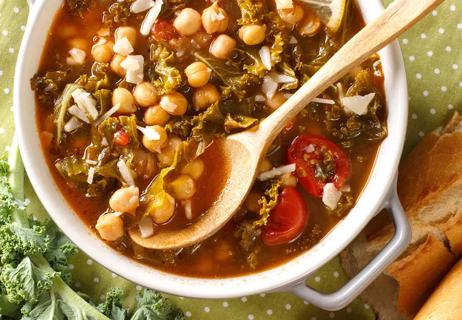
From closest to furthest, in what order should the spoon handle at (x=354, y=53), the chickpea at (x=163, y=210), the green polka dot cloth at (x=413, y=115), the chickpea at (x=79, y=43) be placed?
the spoon handle at (x=354, y=53) < the chickpea at (x=163, y=210) < the chickpea at (x=79, y=43) < the green polka dot cloth at (x=413, y=115)

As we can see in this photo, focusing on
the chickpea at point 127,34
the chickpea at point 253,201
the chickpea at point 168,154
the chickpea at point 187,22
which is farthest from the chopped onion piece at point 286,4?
the chickpea at point 253,201

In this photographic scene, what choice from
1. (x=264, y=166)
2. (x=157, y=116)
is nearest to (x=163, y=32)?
(x=157, y=116)

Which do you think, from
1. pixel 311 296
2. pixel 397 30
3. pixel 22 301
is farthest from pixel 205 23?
pixel 22 301

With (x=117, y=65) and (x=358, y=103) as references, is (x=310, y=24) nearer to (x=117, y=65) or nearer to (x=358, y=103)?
(x=358, y=103)

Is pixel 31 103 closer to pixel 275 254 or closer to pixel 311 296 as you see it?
pixel 275 254

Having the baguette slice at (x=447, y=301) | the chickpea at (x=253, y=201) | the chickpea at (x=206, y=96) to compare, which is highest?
the chickpea at (x=206, y=96)

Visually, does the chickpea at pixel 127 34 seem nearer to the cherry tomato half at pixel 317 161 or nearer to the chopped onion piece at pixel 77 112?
the chopped onion piece at pixel 77 112
